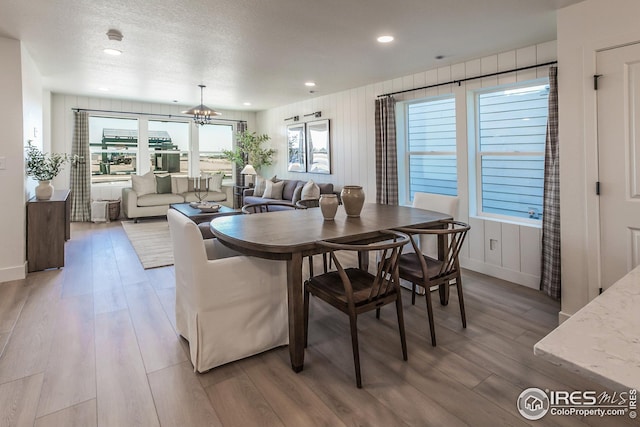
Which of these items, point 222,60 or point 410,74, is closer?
point 222,60

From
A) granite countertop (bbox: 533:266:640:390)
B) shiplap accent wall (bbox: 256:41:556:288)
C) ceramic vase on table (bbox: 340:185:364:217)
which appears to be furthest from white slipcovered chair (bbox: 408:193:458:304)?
granite countertop (bbox: 533:266:640:390)

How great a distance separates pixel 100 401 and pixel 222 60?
11.9ft

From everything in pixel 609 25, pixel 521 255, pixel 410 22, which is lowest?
pixel 521 255

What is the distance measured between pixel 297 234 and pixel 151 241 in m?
3.98

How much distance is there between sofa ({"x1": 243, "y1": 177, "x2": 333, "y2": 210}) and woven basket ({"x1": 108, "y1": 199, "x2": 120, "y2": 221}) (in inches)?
100

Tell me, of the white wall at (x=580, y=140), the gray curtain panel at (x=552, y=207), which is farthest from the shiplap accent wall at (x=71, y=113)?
the white wall at (x=580, y=140)

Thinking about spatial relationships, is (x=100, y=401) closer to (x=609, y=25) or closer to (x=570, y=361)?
(x=570, y=361)

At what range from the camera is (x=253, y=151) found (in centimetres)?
843

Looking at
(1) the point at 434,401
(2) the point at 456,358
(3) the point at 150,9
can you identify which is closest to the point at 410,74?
(3) the point at 150,9

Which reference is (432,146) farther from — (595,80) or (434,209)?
(595,80)

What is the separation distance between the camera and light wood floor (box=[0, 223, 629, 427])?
1.73m

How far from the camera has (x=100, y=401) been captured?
1830mm

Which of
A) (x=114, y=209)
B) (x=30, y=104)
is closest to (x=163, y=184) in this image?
(x=114, y=209)

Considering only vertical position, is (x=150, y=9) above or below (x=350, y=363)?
above
